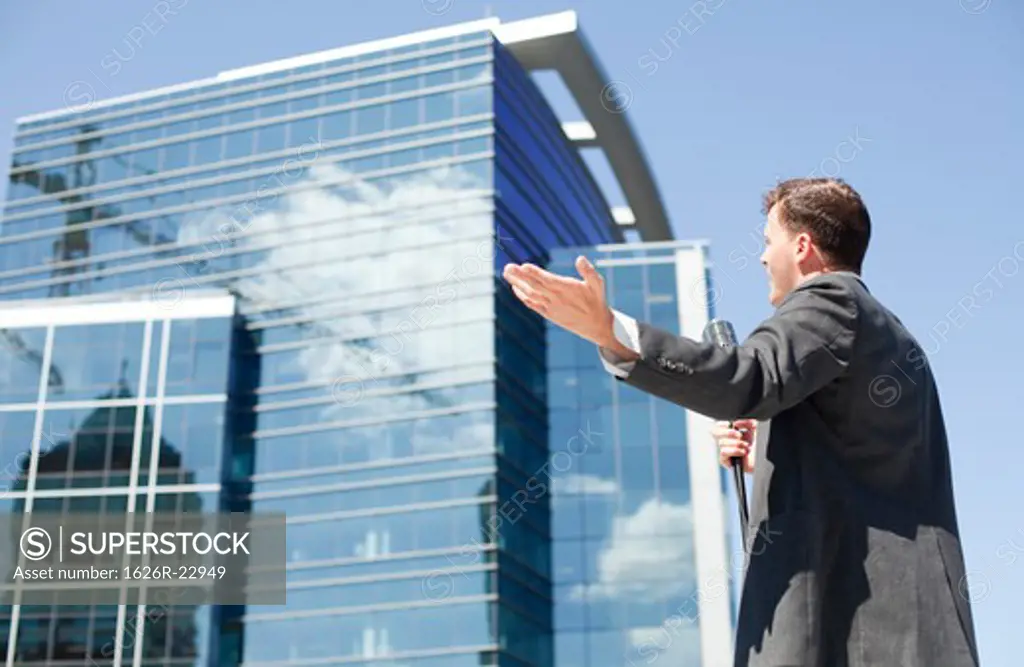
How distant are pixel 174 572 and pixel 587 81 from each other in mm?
20559

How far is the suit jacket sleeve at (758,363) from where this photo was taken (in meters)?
1.99

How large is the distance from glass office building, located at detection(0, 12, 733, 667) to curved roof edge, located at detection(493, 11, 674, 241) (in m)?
0.11

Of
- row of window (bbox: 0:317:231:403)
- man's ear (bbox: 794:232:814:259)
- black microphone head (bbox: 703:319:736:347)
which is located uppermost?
row of window (bbox: 0:317:231:403)

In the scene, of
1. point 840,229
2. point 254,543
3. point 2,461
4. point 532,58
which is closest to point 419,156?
point 532,58

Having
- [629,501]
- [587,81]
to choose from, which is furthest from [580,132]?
[629,501]

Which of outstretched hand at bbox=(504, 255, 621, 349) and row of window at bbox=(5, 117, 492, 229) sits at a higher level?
row of window at bbox=(5, 117, 492, 229)

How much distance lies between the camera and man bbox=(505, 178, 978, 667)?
2.02m

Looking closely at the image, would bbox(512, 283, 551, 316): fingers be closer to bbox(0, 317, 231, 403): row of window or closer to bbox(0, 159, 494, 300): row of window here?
bbox(0, 159, 494, 300): row of window

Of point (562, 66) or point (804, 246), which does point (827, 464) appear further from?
point (562, 66)

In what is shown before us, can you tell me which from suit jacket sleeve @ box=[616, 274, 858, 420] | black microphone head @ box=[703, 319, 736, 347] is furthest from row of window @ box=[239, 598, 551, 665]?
suit jacket sleeve @ box=[616, 274, 858, 420]

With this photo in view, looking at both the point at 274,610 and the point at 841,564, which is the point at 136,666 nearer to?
the point at 274,610

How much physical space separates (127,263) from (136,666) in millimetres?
13892

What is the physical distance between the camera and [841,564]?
7.00ft

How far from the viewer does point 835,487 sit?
7.10 ft
